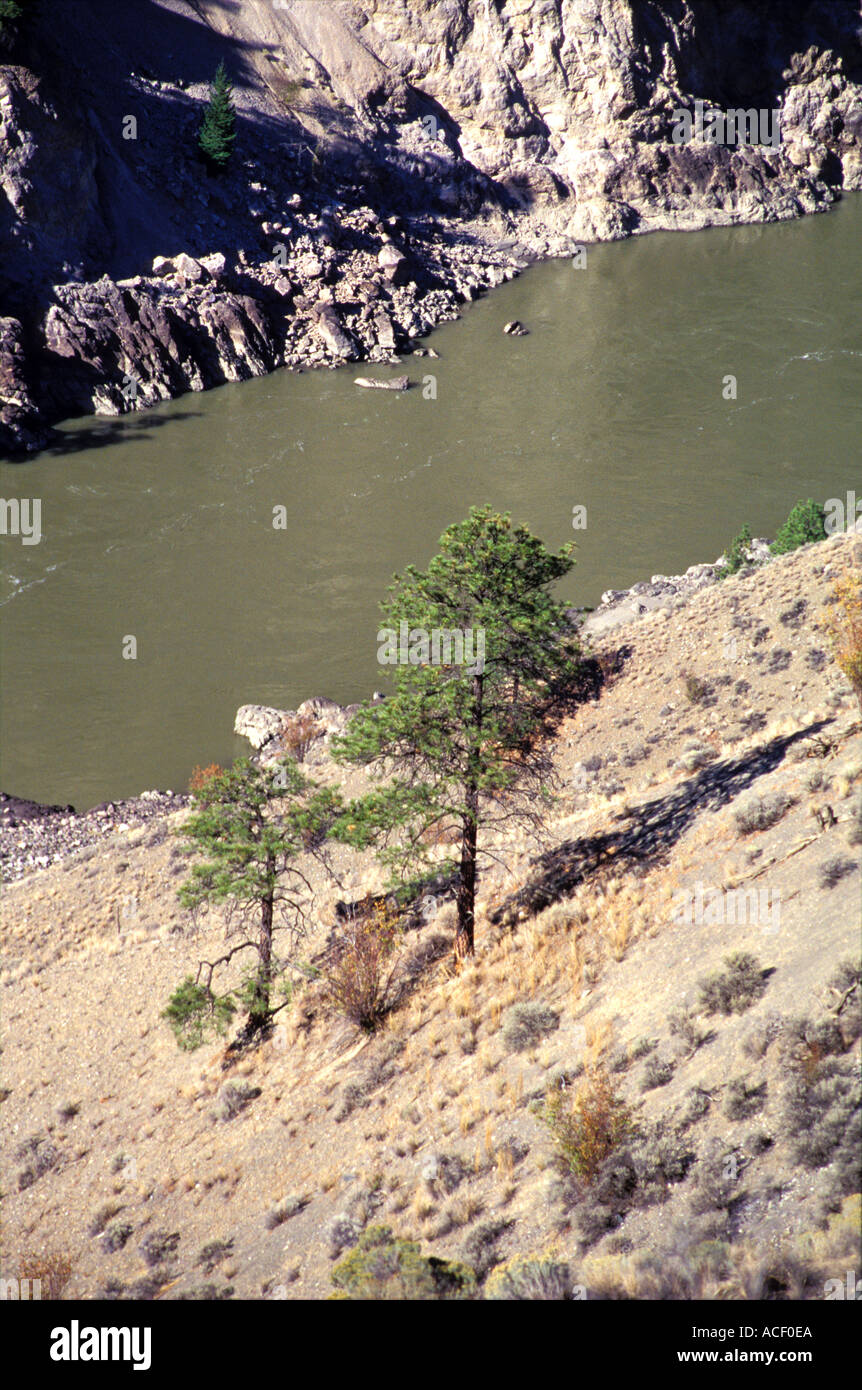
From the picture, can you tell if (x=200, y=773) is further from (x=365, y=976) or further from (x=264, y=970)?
(x=365, y=976)

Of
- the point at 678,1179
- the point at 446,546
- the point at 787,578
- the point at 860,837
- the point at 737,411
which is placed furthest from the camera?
the point at 737,411

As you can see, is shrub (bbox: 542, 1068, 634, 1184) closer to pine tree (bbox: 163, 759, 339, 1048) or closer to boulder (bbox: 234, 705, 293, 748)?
pine tree (bbox: 163, 759, 339, 1048)

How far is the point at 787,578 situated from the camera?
104 ft

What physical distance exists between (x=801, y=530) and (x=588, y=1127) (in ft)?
96.6

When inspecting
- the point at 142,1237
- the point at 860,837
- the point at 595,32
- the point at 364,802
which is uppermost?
the point at 595,32

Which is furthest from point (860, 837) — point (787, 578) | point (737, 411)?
A: point (737, 411)

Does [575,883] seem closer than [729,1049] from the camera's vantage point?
No

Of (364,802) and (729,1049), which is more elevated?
(364,802)

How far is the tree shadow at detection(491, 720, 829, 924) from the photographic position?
2167 centimetres

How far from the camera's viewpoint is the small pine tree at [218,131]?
241 ft

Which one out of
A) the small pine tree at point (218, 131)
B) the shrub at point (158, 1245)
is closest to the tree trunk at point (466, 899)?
the shrub at point (158, 1245)

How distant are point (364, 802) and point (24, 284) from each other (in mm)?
54469

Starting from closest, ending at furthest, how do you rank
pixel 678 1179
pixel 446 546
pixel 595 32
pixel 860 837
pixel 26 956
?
1. pixel 678 1179
2. pixel 860 837
3. pixel 446 546
4. pixel 26 956
5. pixel 595 32

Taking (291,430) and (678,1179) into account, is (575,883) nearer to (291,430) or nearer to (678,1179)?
(678,1179)
